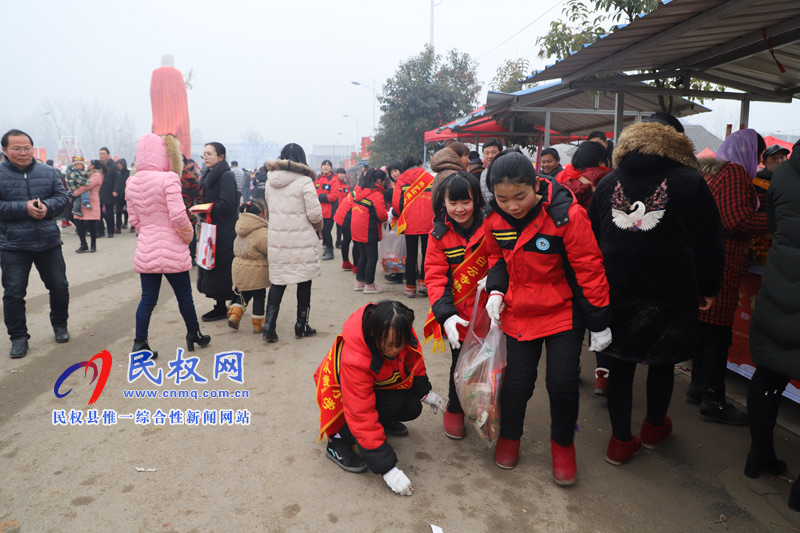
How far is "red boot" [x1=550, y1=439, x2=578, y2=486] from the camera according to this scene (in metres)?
2.73

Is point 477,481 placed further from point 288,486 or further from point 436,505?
point 288,486

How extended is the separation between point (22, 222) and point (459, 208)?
4.10 meters

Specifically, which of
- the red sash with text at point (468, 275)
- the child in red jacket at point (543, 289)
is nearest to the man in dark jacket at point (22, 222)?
the red sash with text at point (468, 275)

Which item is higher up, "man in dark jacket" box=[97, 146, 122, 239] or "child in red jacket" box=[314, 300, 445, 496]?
"man in dark jacket" box=[97, 146, 122, 239]

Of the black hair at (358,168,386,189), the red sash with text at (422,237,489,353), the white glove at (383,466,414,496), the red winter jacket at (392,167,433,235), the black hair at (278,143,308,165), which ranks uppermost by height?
the black hair at (278,143,308,165)

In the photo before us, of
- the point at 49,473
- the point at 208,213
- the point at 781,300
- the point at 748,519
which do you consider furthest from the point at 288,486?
the point at 208,213

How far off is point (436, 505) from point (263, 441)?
122 centimetres

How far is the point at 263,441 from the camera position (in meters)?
3.20

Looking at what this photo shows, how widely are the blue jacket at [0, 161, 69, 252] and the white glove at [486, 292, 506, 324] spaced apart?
4.11 meters

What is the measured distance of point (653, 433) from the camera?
3.06 meters

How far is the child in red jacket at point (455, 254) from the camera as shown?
3.00m

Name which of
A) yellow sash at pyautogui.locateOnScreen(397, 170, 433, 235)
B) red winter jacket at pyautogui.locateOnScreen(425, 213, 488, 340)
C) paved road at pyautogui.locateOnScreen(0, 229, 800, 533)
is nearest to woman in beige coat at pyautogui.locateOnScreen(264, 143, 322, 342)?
paved road at pyautogui.locateOnScreen(0, 229, 800, 533)

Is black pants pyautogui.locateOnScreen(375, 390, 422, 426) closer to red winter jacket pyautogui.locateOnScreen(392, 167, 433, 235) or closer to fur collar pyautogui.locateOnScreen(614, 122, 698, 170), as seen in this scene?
fur collar pyautogui.locateOnScreen(614, 122, 698, 170)

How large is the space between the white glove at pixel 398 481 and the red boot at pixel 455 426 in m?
0.66
